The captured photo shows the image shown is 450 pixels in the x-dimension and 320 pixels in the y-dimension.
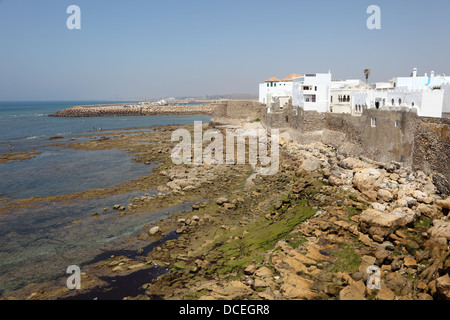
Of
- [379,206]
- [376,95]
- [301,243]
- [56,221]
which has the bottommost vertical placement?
[56,221]

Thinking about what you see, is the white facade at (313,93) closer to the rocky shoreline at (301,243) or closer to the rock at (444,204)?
the rocky shoreline at (301,243)

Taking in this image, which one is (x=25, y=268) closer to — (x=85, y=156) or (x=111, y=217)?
(x=111, y=217)

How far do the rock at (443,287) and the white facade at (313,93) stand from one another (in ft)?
77.0

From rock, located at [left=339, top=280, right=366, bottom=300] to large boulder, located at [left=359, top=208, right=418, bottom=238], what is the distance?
12.5 feet

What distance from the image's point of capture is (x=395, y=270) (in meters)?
9.51

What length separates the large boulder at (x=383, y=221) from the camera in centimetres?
1166

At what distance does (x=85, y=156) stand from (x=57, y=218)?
19460 millimetres

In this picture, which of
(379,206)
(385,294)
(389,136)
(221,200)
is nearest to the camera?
(385,294)

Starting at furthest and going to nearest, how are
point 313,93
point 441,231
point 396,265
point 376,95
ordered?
point 313,93 → point 376,95 → point 441,231 → point 396,265

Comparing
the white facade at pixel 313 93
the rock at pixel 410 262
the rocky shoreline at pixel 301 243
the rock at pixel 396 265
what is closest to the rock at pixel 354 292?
the rocky shoreline at pixel 301 243

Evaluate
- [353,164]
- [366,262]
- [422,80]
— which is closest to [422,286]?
[366,262]

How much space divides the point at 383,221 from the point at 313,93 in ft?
71.4

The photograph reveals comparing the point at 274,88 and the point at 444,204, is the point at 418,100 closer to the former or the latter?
the point at 444,204

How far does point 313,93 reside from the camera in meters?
31.1
